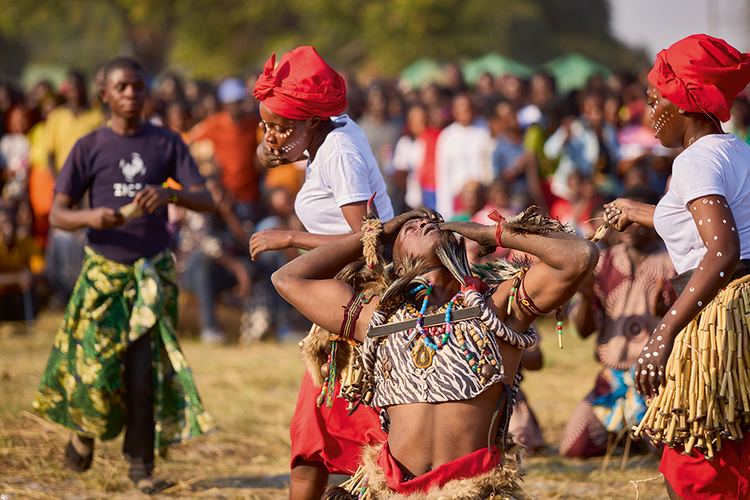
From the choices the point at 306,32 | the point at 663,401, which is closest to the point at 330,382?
the point at 663,401

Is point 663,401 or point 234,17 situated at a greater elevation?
point 234,17

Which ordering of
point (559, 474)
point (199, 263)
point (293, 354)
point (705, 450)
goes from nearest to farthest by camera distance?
1. point (705, 450)
2. point (559, 474)
3. point (293, 354)
4. point (199, 263)

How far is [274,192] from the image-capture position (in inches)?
372

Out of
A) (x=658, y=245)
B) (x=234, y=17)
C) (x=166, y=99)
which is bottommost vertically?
(x=658, y=245)

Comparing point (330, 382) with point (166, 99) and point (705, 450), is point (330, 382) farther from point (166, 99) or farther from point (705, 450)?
point (166, 99)

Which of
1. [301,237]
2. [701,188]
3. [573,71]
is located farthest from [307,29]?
[701,188]

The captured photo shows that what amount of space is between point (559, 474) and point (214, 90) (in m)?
8.62

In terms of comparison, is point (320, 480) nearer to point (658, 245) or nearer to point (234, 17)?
point (658, 245)

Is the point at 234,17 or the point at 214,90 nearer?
the point at 214,90

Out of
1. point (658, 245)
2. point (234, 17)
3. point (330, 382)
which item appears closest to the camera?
point (330, 382)

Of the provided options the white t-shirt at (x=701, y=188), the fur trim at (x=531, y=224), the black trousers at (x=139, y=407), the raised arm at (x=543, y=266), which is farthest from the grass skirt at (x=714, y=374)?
the black trousers at (x=139, y=407)

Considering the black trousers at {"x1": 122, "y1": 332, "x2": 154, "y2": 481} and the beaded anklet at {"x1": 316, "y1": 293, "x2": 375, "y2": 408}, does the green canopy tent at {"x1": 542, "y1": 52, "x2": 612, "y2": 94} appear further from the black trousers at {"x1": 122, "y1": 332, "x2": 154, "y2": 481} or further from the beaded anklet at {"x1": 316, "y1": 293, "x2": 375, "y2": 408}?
the beaded anklet at {"x1": 316, "y1": 293, "x2": 375, "y2": 408}

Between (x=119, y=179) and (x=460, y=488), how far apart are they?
2790 millimetres

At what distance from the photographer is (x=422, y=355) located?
2.84 metres
